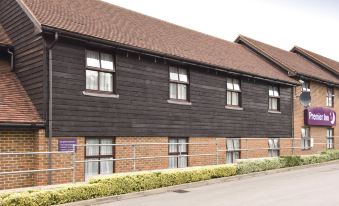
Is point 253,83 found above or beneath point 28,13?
beneath

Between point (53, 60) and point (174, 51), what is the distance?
6.02 metres

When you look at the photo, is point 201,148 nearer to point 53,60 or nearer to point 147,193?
point 147,193

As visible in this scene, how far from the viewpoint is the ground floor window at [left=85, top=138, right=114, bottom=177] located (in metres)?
14.5

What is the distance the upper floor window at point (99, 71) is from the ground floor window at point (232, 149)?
777 centimetres

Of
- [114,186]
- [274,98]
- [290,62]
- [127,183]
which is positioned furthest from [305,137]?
[114,186]

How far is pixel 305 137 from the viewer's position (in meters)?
27.3

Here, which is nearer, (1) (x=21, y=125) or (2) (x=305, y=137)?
(1) (x=21, y=125)

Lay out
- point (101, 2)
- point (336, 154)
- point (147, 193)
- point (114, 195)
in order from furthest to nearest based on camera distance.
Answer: point (336, 154), point (101, 2), point (147, 193), point (114, 195)

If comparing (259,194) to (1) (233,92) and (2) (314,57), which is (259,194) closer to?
(1) (233,92)

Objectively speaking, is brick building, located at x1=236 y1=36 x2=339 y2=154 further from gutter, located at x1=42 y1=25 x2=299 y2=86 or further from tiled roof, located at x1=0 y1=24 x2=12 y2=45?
tiled roof, located at x1=0 y1=24 x2=12 y2=45

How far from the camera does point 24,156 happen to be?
43.1ft

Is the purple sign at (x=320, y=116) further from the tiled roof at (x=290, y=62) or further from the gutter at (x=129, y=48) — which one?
the gutter at (x=129, y=48)

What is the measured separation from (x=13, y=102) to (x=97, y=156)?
130 inches

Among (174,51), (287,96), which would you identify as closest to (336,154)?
(287,96)
